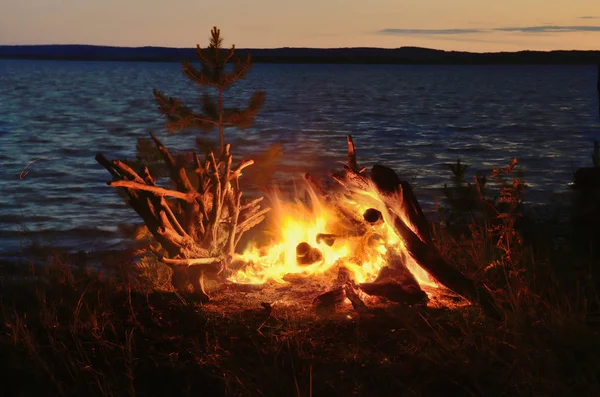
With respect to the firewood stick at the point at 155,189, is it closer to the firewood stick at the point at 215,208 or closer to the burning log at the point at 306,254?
the firewood stick at the point at 215,208

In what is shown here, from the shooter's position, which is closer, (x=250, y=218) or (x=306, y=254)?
(x=306, y=254)

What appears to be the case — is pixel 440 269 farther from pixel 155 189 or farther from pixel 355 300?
pixel 155 189

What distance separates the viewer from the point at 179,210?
6246 millimetres

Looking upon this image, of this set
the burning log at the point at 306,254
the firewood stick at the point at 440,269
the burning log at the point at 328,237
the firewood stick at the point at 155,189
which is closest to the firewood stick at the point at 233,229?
the firewood stick at the point at 155,189

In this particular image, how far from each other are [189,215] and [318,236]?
1.18 meters

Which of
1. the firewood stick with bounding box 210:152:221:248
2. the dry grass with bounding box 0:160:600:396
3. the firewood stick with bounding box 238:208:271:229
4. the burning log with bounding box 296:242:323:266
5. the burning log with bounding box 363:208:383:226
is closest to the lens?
the dry grass with bounding box 0:160:600:396

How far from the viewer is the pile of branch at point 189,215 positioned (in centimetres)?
555

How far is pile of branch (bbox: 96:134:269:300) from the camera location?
5.55 meters

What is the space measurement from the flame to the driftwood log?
0.23 meters

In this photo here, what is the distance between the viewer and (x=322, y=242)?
611 cm

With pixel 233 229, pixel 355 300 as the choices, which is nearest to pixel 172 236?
pixel 233 229

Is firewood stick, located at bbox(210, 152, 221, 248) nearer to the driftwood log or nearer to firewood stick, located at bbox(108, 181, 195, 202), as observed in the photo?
firewood stick, located at bbox(108, 181, 195, 202)

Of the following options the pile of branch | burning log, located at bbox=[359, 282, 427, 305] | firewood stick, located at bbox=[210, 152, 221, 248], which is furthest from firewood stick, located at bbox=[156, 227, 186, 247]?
burning log, located at bbox=[359, 282, 427, 305]

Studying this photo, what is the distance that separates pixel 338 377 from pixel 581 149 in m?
27.6
